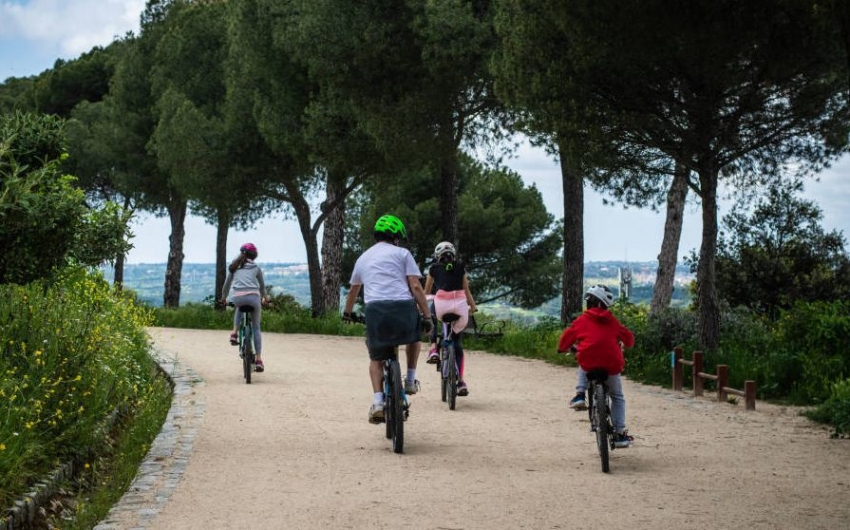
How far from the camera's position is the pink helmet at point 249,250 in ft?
52.0

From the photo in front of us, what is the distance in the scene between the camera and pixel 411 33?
25172 millimetres

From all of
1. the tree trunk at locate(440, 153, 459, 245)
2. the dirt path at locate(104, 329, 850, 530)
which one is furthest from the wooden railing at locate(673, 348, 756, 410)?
the tree trunk at locate(440, 153, 459, 245)

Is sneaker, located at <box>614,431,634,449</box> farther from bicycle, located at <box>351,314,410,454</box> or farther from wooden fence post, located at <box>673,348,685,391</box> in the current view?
wooden fence post, located at <box>673,348,685,391</box>

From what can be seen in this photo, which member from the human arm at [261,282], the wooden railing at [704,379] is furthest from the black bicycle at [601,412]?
the human arm at [261,282]

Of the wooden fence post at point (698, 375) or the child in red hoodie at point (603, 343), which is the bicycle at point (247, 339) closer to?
the wooden fence post at point (698, 375)

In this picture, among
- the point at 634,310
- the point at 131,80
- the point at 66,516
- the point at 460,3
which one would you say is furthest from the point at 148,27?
the point at 66,516

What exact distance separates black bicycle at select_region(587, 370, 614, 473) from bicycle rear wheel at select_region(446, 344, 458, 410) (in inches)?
137

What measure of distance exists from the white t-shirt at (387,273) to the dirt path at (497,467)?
52.2 inches

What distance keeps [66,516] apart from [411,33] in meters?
18.9

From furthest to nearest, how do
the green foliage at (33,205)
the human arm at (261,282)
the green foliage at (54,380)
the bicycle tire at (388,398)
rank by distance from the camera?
1. the human arm at (261,282)
2. the green foliage at (33,205)
3. the bicycle tire at (388,398)
4. the green foliage at (54,380)

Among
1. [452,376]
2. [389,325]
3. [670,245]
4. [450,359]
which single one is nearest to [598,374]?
[389,325]

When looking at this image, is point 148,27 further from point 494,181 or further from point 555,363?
point 555,363

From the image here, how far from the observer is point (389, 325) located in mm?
Answer: 9984

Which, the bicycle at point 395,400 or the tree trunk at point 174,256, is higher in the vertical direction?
the tree trunk at point 174,256
